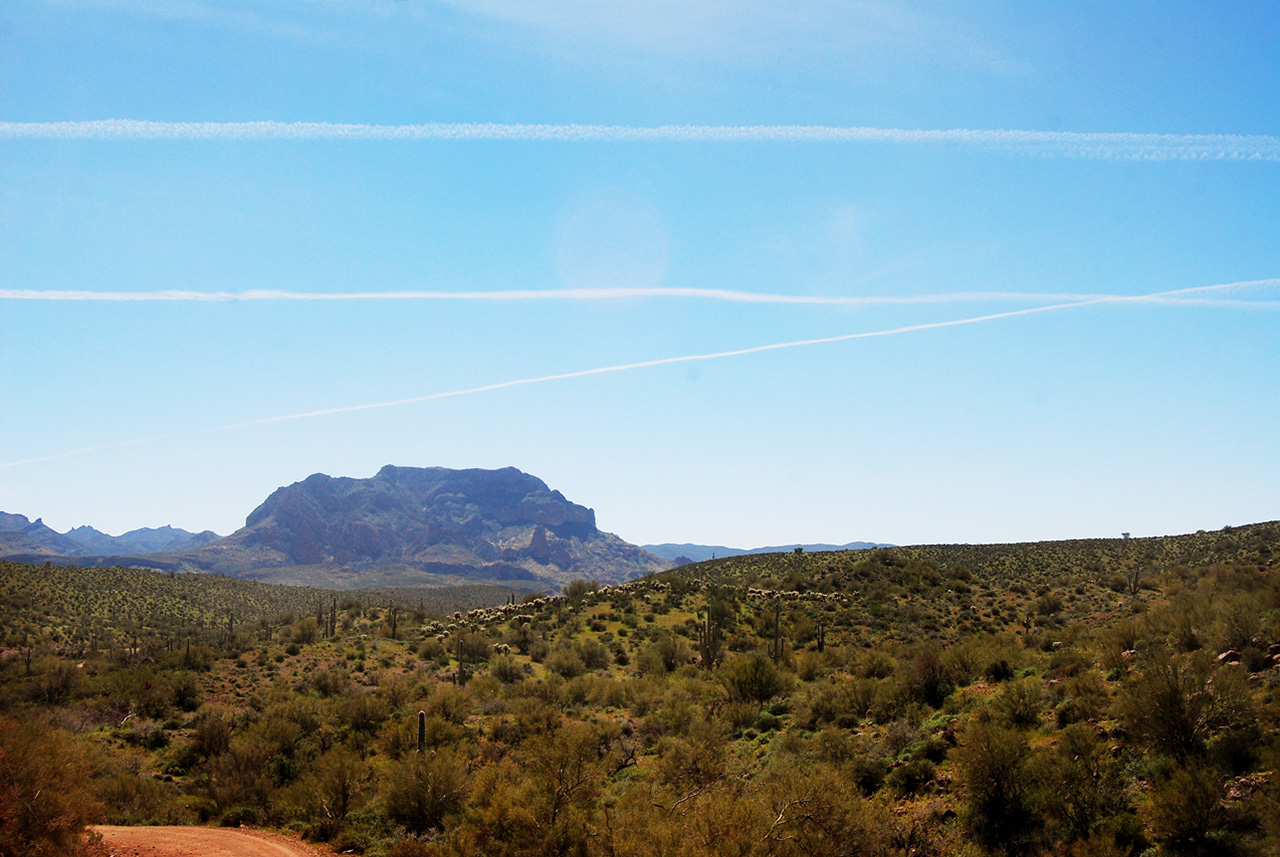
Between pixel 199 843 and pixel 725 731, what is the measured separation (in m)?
14.3

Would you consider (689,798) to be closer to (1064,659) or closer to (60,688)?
(1064,659)

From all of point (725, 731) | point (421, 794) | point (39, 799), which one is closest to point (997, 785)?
point (725, 731)

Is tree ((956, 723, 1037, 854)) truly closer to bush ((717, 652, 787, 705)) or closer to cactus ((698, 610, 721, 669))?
bush ((717, 652, 787, 705))

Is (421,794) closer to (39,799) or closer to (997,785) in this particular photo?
(39,799)

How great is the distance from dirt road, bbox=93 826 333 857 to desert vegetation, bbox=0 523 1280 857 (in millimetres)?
822

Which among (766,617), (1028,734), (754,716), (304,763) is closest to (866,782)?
(1028,734)

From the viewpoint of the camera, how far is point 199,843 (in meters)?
17.1

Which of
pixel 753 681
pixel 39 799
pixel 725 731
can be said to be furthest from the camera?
pixel 753 681

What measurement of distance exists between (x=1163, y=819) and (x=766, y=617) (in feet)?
119

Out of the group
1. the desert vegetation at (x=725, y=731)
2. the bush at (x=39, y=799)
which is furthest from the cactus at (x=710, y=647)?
the bush at (x=39, y=799)

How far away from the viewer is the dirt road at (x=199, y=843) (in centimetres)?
1609

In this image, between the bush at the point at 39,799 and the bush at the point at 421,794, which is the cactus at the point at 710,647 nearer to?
the bush at the point at 421,794

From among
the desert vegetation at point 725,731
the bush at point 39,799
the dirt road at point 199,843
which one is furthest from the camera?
the dirt road at point 199,843

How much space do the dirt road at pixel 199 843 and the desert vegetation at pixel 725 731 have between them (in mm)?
822
